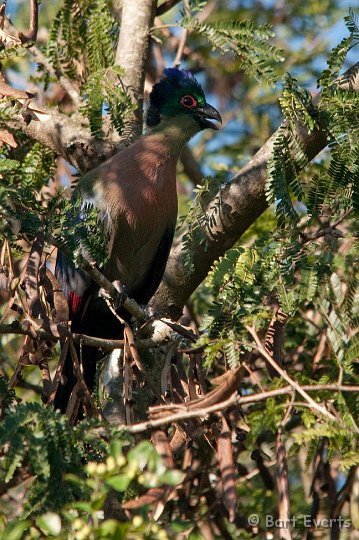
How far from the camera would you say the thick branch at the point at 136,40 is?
212 inches

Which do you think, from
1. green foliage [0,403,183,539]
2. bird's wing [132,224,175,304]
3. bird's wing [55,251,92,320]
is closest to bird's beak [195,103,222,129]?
bird's wing [132,224,175,304]

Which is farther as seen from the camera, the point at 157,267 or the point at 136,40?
the point at 136,40

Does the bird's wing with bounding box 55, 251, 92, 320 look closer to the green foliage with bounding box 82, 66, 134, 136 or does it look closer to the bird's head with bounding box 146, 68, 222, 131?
the green foliage with bounding box 82, 66, 134, 136

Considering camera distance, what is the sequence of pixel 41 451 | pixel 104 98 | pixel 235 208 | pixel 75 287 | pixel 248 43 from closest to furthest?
1. pixel 41 451
2. pixel 235 208
3. pixel 248 43
4. pixel 104 98
5. pixel 75 287

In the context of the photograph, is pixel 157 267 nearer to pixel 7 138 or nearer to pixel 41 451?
pixel 7 138

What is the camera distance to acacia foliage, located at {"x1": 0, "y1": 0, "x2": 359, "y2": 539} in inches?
103

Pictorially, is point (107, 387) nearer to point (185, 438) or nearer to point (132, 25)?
point (185, 438)

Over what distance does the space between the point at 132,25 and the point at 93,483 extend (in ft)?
13.2

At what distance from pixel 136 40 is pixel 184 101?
0.53 metres

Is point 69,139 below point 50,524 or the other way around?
the other way around

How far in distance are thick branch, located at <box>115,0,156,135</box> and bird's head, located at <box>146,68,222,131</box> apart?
201 mm

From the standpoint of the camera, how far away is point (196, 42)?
7.59m

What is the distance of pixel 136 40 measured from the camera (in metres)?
5.50

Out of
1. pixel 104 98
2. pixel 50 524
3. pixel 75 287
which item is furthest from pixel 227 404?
pixel 104 98
